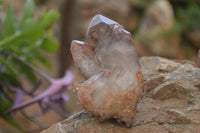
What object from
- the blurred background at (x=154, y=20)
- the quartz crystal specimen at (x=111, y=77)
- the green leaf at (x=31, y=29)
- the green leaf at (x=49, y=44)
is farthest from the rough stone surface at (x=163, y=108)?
the blurred background at (x=154, y=20)

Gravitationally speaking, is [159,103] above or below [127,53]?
below

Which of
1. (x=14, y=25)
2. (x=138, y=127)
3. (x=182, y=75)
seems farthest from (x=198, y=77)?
(x=14, y=25)

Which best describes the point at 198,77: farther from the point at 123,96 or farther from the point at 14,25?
the point at 14,25

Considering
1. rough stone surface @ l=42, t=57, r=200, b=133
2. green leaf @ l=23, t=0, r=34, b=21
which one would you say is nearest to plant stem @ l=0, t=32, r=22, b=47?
green leaf @ l=23, t=0, r=34, b=21

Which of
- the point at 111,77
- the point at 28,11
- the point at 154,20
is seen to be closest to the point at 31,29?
the point at 28,11

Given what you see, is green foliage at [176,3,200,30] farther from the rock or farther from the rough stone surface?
the rough stone surface

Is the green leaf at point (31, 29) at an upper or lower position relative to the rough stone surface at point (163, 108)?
upper

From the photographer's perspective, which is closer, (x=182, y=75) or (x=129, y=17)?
(x=182, y=75)

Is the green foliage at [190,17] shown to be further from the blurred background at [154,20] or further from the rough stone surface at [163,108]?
the rough stone surface at [163,108]
